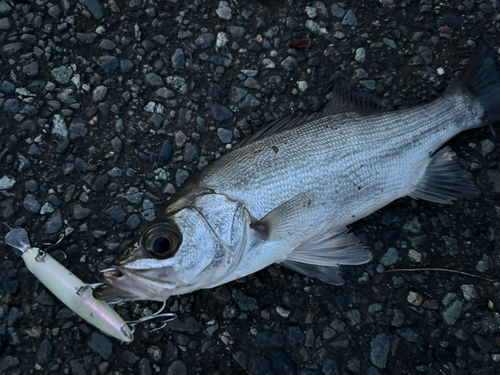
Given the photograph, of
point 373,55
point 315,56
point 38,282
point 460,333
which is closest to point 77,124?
point 38,282

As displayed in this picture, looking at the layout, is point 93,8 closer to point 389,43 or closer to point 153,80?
point 153,80

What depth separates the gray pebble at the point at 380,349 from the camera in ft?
8.38

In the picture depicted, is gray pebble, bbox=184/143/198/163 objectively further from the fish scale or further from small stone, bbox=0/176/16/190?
small stone, bbox=0/176/16/190

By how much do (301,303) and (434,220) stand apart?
44.6 inches

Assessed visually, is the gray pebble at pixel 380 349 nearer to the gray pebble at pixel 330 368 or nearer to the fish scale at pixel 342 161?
the gray pebble at pixel 330 368

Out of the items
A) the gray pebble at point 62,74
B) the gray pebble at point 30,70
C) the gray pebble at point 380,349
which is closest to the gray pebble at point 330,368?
the gray pebble at point 380,349

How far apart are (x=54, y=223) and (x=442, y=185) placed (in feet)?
8.88

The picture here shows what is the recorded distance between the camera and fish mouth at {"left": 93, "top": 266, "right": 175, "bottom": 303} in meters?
2.05

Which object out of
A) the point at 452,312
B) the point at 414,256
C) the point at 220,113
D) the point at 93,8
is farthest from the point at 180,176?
the point at 452,312

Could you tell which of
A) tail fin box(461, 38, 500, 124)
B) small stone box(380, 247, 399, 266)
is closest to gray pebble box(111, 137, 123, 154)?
small stone box(380, 247, 399, 266)

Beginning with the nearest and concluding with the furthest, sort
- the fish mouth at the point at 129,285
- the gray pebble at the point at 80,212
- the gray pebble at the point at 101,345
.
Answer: the fish mouth at the point at 129,285
the gray pebble at the point at 101,345
the gray pebble at the point at 80,212

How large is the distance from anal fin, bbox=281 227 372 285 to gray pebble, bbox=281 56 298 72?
130 centimetres

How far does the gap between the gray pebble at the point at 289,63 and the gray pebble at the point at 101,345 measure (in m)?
2.30

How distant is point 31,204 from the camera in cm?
272
